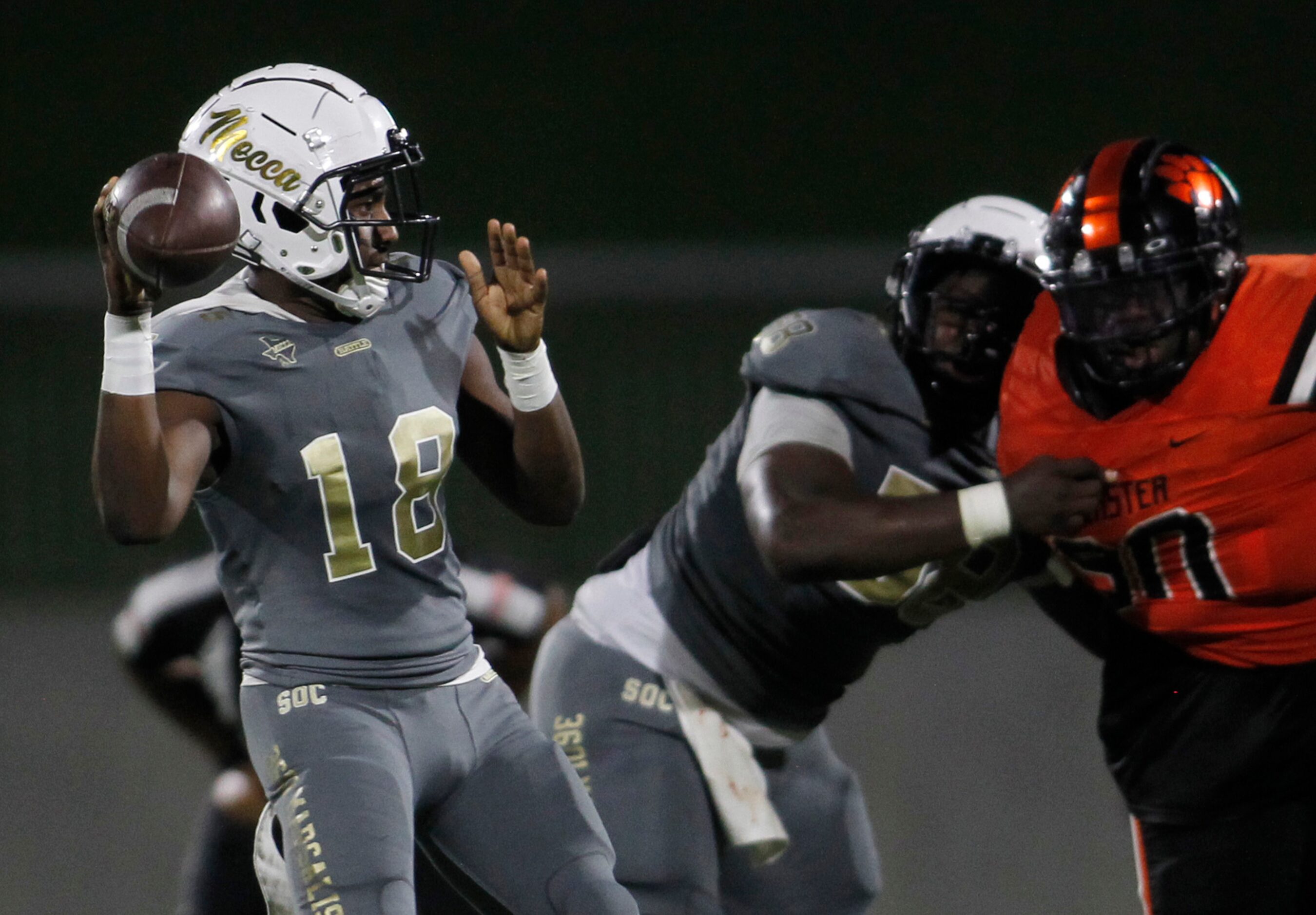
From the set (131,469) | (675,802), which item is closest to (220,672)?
(675,802)

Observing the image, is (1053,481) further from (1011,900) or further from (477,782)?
(1011,900)

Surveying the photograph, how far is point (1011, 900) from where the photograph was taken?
3.53 meters

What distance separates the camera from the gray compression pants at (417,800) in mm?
2066

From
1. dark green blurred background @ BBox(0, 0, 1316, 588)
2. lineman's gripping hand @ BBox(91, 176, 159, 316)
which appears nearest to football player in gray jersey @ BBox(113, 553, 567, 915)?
lineman's gripping hand @ BBox(91, 176, 159, 316)

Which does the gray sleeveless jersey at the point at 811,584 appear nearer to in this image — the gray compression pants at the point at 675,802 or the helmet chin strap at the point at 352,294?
the gray compression pants at the point at 675,802

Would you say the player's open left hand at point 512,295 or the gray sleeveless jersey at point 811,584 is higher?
the player's open left hand at point 512,295

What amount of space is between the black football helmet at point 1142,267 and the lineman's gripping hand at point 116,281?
1161mm

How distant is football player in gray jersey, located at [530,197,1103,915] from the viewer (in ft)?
7.49

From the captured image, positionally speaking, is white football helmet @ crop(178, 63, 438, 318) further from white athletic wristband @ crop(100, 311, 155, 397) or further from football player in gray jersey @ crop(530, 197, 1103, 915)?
football player in gray jersey @ crop(530, 197, 1103, 915)

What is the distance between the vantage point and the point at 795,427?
2.43 meters

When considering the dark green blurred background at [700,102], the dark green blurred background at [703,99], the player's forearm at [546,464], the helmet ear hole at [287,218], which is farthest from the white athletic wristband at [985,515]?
the dark green blurred background at [703,99]

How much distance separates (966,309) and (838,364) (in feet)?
0.67

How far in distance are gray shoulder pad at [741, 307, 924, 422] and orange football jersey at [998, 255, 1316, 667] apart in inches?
9.0

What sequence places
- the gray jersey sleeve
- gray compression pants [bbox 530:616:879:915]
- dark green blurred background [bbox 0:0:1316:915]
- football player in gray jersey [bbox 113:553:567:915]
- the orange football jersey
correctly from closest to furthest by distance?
1. the orange football jersey
2. the gray jersey sleeve
3. gray compression pants [bbox 530:616:879:915]
4. football player in gray jersey [bbox 113:553:567:915]
5. dark green blurred background [bbox 0:0:1316:915]
